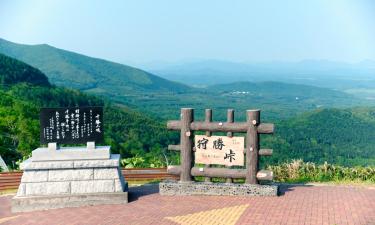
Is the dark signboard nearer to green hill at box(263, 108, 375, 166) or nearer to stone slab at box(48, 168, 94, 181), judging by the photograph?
stone slab at box(48, 168, 94, 181)

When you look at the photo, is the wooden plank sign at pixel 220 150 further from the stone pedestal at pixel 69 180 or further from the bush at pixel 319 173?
the bush at pixel 319 173

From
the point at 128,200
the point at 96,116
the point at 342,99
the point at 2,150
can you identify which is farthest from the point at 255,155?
the point at 342,99

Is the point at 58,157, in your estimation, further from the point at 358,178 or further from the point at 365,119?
the point at 365,119

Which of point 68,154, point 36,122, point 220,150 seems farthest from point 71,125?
point 36,122

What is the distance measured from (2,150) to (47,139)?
12.3 metres

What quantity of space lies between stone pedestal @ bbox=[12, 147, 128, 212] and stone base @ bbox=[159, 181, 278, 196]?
1330 mm

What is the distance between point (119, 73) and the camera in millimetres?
191250

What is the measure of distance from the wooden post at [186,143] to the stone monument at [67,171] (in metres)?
1.79

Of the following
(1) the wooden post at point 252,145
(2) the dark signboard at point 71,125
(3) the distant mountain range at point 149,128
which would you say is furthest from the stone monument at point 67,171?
(3) the distant mountain range at point 149,128

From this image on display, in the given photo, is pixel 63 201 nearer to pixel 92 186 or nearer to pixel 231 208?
pixel 92 186

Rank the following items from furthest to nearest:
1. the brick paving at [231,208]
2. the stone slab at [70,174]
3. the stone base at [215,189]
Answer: the stone base at [215,189]
the stone slab at [70,174]
the brick paving at [231,208]

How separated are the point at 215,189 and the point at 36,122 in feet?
56.1

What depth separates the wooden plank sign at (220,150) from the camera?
37.9 feet

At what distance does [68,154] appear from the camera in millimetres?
10852
